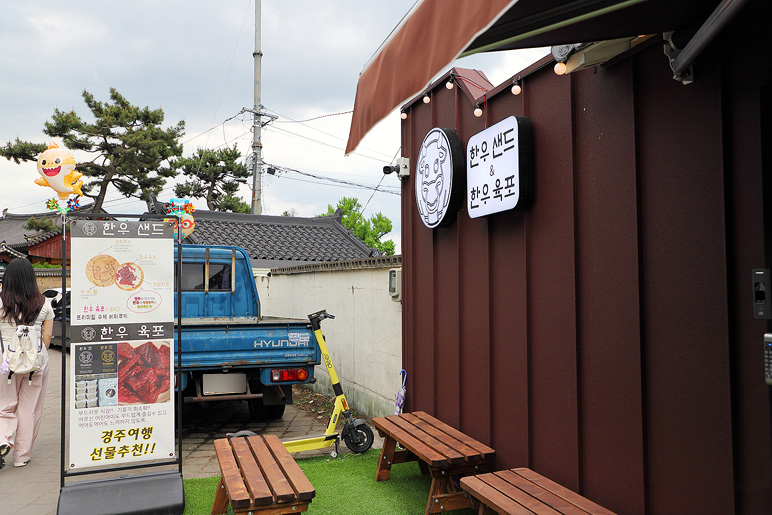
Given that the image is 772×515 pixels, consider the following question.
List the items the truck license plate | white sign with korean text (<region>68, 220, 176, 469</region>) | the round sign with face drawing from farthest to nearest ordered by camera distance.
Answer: the truck license plate
the round sign with face drawing
white sign with korean text (<region>68, 220, 176, 469</region>)

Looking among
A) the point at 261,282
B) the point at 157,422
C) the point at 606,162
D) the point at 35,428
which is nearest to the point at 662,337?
A: the point at 606,162

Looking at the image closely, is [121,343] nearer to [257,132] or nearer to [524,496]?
[524,496]

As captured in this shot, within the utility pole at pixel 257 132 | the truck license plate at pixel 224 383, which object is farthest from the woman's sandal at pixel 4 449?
the utility pole at pixel 257 132

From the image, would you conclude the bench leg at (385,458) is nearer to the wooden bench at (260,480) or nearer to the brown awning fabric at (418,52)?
the wooden bench at (260,480)

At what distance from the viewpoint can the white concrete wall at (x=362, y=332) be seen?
20.8 feet

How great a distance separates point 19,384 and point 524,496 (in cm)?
481

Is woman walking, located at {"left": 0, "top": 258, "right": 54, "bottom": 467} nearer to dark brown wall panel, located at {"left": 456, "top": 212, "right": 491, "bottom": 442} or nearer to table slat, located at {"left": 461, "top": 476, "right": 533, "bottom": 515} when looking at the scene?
dark brown wall panel, located at {"left": 456, "top": 212, "right": 491, "bottom": 442}

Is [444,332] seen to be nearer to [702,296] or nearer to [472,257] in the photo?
[472,257]

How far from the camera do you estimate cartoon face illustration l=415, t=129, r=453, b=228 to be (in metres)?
4.56

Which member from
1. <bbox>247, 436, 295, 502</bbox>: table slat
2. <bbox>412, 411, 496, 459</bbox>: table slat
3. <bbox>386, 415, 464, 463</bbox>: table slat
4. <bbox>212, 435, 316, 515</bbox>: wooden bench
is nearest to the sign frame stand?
<bbox>212, 435, 316, 515</bbox>: wooden bench

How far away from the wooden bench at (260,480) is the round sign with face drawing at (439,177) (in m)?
2.26

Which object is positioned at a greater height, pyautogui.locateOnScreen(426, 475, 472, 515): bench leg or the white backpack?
the white backpack

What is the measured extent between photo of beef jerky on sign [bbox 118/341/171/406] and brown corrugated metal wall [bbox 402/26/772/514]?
2.39 m

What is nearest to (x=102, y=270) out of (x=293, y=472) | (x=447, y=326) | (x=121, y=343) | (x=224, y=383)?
(x=121, y=343)
